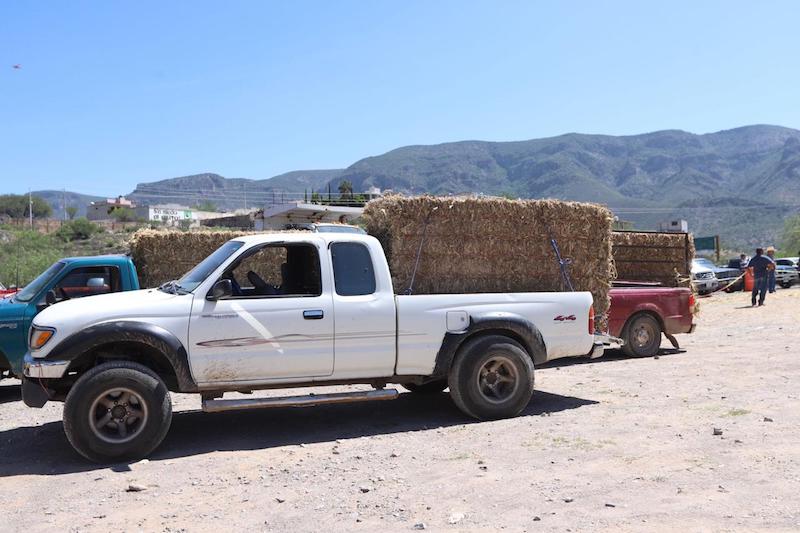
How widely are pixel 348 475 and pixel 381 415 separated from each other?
7.66 ft

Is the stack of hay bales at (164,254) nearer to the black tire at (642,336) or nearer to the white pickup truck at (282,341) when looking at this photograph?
the white pickup truck at (282,341)

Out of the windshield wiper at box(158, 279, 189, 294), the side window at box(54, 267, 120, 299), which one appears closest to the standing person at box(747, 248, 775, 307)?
the side window at box(54, 267, 120, 299)

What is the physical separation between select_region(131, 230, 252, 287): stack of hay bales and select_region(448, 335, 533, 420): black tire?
23.3 feet

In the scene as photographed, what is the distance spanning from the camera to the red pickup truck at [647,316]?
12.5 metres

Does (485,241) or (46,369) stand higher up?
(485,241)

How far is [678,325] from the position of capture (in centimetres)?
1289

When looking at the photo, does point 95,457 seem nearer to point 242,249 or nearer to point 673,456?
point 242,249

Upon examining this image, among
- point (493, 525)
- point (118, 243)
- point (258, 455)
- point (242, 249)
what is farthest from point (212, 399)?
point (118, 243)

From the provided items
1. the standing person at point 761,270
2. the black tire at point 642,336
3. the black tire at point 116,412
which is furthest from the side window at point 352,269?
the standing person at point 761,270

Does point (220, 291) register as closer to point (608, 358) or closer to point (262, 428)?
point (262, 428)

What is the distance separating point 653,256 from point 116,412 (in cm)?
1229

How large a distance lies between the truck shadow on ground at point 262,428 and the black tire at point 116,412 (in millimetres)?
167

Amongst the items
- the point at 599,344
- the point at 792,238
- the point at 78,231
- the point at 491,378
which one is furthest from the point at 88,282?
the point at 792,238

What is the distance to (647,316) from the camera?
12.8 m
